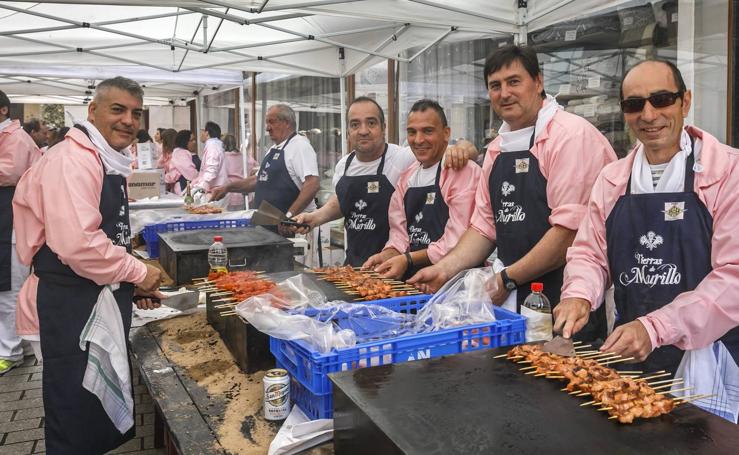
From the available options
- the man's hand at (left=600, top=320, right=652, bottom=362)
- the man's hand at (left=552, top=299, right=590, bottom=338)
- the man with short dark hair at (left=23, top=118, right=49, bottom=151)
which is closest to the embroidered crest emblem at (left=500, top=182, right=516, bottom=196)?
the man's hand at (left=552, top=299, right=590, bottom=338)

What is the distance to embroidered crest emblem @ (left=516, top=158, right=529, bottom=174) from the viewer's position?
9.65 ft

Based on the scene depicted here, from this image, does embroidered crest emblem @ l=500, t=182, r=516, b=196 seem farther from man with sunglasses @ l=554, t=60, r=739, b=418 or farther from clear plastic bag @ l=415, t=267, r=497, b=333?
clear plastic bag @ l=415, t=267, r=497, b=333

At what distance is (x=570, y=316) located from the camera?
2.06 meters

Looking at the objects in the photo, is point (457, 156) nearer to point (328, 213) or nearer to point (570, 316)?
point (328, 213)

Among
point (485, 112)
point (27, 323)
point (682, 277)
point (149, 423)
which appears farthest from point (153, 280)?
point (485, 112)

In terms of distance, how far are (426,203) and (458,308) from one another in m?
1.55

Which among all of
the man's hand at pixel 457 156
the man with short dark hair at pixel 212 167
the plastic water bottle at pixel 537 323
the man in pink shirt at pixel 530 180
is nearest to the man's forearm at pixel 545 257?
the man in pink shirt at pixel 530 180

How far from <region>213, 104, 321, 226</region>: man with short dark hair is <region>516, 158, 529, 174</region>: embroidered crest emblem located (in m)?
3.47

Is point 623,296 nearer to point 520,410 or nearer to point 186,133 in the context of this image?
point 520,410

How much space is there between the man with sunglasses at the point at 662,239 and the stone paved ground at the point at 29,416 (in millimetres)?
3041

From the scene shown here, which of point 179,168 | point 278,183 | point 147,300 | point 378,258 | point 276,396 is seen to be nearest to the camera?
point 276,396

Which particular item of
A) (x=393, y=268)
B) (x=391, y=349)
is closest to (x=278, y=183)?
(x=393, y=268)

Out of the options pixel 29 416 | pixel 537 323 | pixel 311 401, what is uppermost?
pixel 537 323

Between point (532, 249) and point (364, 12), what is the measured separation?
283 centimetres
